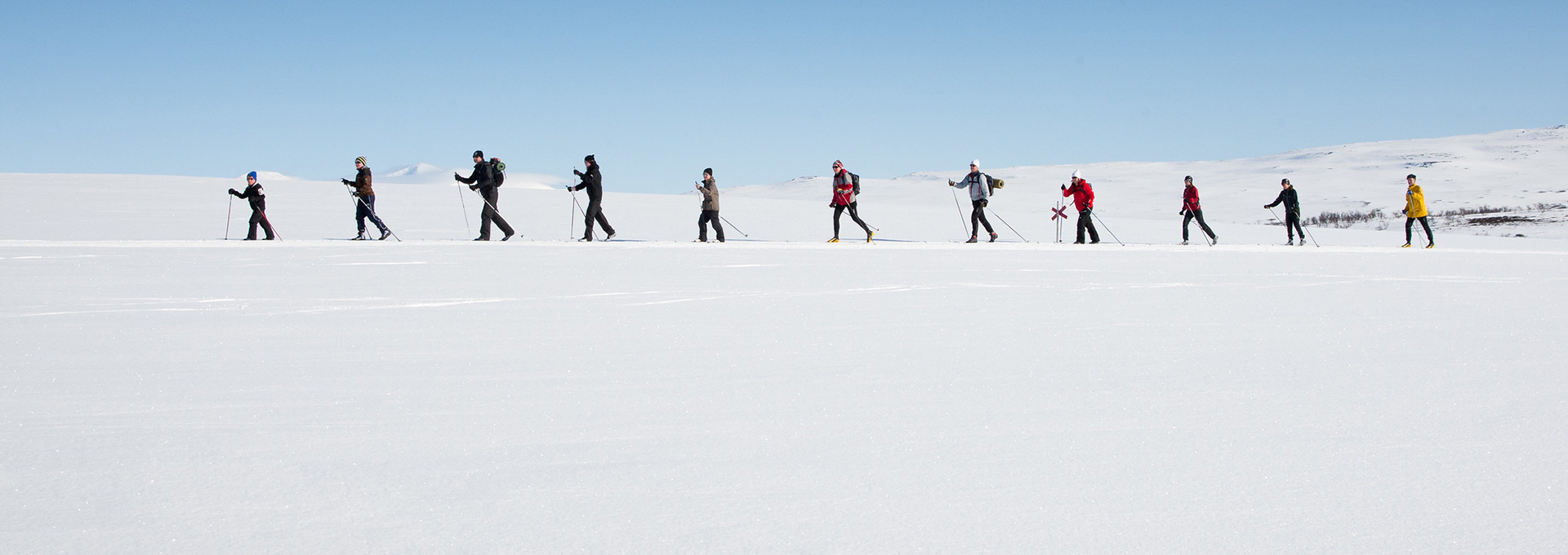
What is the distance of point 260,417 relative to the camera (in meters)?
3.28

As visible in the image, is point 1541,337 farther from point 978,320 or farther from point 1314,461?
point 1314,461

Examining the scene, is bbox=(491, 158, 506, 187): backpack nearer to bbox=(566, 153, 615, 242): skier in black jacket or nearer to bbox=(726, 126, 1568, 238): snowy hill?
bbox=(566, 153, 615, 242): skier in black jacket

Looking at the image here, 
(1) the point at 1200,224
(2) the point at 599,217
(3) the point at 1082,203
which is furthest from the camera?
(1) the point at 1200,224

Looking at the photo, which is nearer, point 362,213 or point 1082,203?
point 362,213

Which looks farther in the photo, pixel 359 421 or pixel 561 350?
pixel 561 350

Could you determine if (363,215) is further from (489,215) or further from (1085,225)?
(1085,225)

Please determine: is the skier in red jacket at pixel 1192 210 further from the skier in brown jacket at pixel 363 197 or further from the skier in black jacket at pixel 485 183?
the skier in brown jacket at pixel 363 197

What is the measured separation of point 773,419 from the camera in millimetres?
3295

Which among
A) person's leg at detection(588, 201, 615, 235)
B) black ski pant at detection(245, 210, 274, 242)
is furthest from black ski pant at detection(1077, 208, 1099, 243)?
black ski pant at detection(245, 210, 274, 242)

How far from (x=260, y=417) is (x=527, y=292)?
14.3ft

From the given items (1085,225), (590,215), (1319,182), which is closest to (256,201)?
(590,215)

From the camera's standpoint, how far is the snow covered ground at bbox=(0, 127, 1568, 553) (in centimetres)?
229

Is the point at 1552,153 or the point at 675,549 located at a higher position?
the point at 1552,153

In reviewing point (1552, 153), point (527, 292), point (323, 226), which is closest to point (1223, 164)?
point (1552, 153)
